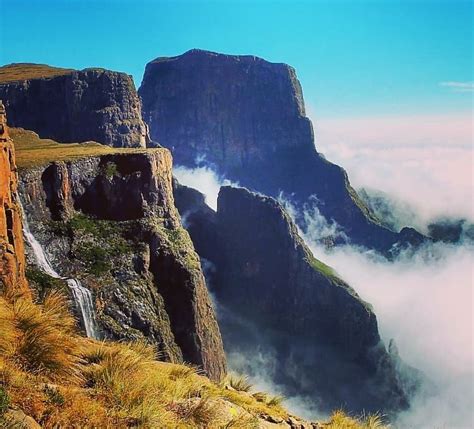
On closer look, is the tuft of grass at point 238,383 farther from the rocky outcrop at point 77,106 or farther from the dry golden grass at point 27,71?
the dry golden grass at point 27,71

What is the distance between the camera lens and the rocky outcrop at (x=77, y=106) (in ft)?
356

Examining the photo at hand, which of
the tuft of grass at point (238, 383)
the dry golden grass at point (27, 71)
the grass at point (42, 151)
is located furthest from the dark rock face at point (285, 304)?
the tuft of grass at point (238, 383)

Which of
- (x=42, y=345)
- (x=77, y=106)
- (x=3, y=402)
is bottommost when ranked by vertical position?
(x=3, y=402)

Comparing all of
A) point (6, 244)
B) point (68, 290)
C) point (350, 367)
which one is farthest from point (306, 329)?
point (6, 244)

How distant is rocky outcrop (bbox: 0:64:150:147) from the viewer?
4267 inches

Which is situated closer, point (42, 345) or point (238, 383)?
point (42, 345)

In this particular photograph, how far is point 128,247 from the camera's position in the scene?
59438 mm

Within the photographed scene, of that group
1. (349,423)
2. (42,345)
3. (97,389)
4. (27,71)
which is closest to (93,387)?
(97,389)

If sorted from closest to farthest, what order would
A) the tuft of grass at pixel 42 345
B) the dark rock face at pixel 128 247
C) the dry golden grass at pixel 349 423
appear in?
the tuft of grass at pixel 42 345 → the dry golden grass at pixel 349 423 → the dark rock face at pixel 128 247

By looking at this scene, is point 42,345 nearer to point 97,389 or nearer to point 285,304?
point 97,389

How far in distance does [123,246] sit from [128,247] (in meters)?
0.58

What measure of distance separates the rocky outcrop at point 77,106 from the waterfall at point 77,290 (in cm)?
5852

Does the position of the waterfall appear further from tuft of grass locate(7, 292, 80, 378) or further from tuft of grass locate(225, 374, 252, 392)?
tuft of grass locate(7, 292, 80, 378)

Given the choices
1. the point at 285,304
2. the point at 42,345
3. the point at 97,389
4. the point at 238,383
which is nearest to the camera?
the point at 97,389
